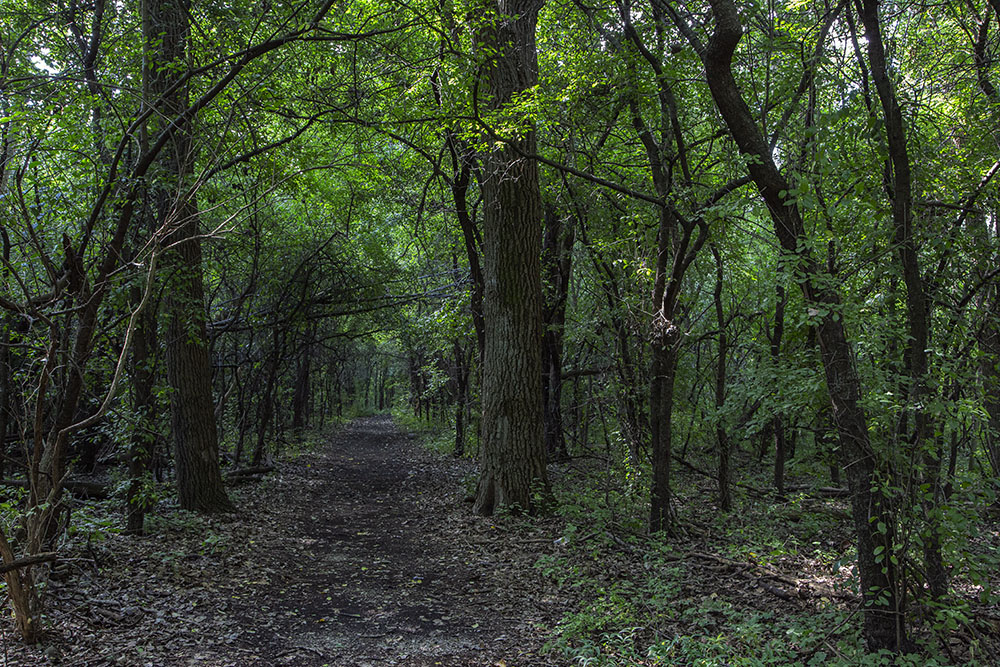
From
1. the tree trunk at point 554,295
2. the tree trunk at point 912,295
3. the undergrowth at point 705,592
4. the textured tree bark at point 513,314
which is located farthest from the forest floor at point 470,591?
the tree trunk at point 554,295

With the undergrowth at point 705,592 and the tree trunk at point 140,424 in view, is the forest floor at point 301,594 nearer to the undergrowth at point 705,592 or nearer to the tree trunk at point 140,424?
the tree trunk at point 140,424

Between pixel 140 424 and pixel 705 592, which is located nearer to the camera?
pixel 705 592

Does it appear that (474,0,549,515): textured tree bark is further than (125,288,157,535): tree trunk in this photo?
Yes

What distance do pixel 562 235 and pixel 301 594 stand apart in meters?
7.25

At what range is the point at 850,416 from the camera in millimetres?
3541

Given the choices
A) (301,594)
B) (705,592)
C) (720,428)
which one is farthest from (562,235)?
(301,594)

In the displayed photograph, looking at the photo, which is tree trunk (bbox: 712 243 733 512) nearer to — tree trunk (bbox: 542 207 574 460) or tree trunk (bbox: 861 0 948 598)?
tree trunk (bbox: 542 207 574 460)

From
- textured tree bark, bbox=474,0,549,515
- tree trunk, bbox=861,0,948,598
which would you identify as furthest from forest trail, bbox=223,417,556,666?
tree trunk, bbox=861,0,948,598

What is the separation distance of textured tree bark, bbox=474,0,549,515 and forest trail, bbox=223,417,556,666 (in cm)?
102

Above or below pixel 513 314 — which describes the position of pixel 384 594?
below

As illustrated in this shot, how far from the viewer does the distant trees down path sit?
3.58 metres

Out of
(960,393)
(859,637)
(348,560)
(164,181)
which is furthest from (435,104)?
(859,637)

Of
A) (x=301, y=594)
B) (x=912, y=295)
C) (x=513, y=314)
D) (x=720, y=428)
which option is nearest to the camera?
(x=912, y=295)

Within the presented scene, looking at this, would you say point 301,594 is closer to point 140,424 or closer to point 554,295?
point 140,424
